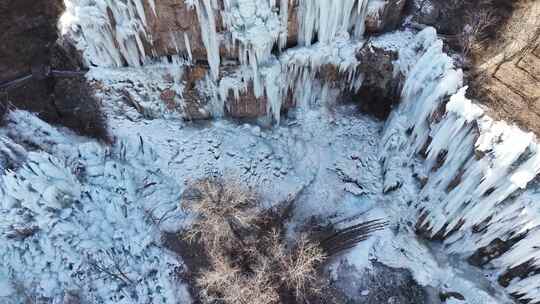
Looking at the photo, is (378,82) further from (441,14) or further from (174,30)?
(174,30)

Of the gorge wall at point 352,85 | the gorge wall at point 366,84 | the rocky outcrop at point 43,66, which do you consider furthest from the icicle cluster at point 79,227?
the gorge wall at point 366,84

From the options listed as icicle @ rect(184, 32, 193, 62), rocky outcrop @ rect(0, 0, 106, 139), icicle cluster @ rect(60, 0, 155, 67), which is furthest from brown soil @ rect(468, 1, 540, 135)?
rocky outcrop @ rect(0, 0, 106, 139)

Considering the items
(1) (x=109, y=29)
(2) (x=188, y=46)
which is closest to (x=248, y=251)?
(2) (x=188, y=46)

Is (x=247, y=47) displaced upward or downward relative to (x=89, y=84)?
upward

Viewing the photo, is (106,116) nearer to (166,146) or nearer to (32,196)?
(166,146)

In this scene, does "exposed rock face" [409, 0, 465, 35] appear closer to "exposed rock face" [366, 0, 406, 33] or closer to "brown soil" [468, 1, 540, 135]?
"exposed rock face" [366, 0, 406, 33]

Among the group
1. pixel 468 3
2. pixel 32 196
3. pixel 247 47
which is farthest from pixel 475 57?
pixel 32 196

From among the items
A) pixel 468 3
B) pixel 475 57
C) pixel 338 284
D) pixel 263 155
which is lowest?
pixel 338 284
